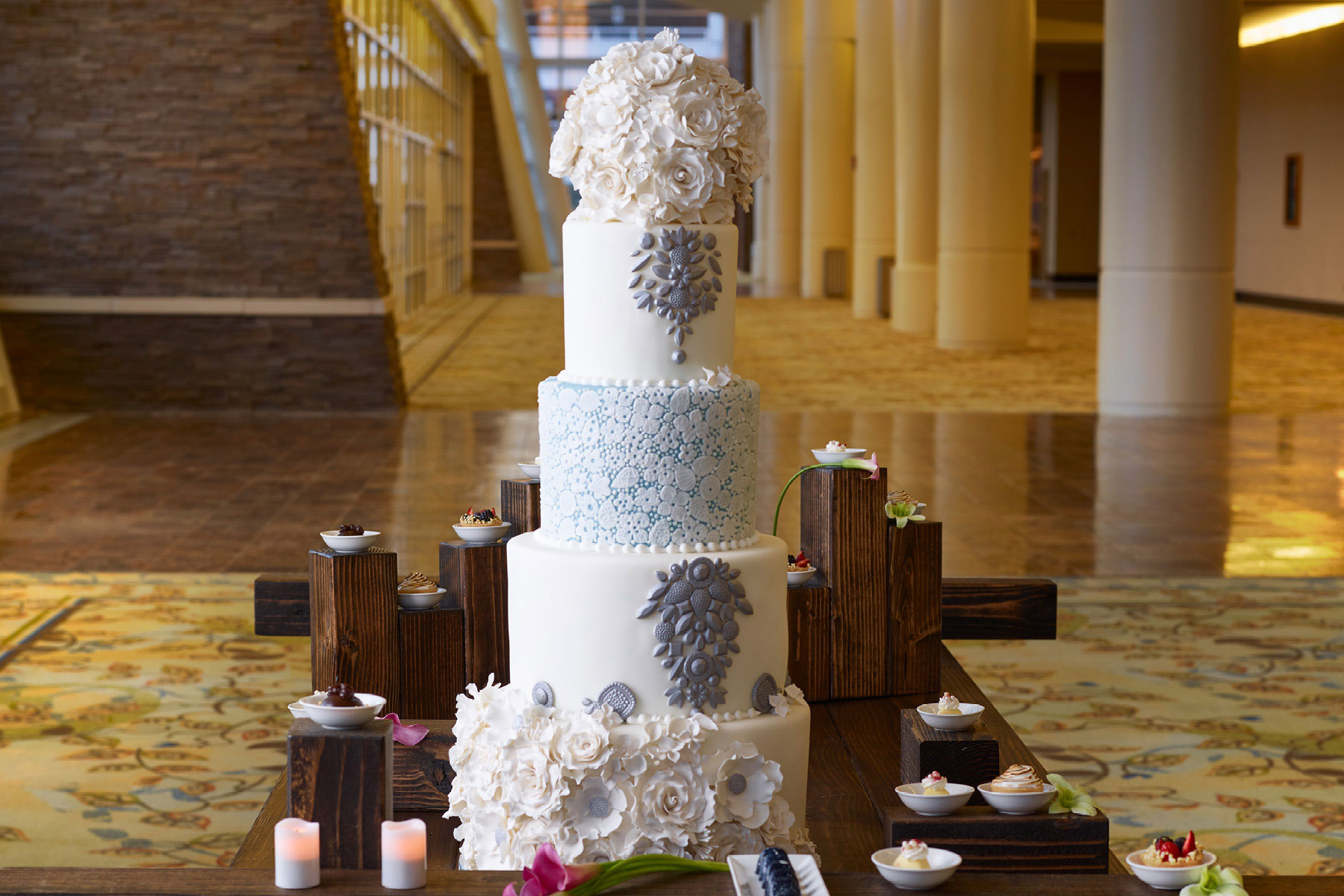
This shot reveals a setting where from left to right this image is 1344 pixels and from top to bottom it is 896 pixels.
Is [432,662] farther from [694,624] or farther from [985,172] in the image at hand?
A: [985,172]

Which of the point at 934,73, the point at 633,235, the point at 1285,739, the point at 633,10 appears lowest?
the point at 1285,739

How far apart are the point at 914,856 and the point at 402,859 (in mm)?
676

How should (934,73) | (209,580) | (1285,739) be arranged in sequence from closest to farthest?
(1285,739), (209,580), (934,73)

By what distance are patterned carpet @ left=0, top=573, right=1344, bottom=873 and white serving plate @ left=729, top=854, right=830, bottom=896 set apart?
1.83m

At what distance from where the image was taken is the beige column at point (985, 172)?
15.0m

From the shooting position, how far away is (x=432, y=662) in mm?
3062

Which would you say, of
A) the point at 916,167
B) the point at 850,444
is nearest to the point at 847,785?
the point at 850,444

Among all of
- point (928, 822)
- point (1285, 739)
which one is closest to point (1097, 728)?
point (1285, 739)

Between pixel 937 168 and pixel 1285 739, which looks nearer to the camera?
pixel 1285 739

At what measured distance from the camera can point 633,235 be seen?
7.56ft

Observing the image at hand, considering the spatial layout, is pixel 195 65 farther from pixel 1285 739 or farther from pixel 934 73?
pixel 934 73

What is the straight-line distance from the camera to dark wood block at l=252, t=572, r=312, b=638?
11.9ft

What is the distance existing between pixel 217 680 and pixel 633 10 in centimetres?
3970

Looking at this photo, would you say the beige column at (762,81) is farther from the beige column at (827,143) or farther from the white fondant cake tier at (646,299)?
the white fondant cake tier at (646,299)
